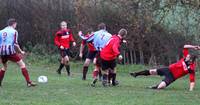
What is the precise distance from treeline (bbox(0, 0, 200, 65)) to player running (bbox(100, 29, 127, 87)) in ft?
15.7

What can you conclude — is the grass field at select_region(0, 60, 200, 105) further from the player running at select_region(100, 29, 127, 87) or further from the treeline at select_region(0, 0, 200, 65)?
the treeline at select_region(0, 0, 200, 65)

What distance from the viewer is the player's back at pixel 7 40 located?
1535cm

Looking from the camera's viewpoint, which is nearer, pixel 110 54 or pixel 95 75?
pixel 110 54

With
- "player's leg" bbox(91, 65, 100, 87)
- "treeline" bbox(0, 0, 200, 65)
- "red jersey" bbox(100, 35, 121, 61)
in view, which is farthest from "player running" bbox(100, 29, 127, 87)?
"treeline" bbox(0, 0, 200, 65)

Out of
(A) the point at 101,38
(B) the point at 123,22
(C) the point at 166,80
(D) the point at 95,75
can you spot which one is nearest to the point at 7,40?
(D) the point at 95,75

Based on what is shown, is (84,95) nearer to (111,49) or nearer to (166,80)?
(111,49)

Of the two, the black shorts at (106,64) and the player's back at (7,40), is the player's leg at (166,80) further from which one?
the player's back at (7,40)

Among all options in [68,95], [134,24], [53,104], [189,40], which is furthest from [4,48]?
[189,40]

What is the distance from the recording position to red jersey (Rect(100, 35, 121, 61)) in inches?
635

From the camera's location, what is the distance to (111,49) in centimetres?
1628

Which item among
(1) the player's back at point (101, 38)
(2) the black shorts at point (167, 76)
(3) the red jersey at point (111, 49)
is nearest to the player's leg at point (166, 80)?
(2) the black shorts at point (167, 76)

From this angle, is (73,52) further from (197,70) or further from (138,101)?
(138,101)

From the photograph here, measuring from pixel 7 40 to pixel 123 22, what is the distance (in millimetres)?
14073

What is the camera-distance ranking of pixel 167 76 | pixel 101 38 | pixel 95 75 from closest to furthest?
pixel 167 76 → pixel 95 75 → pixel 101 38
